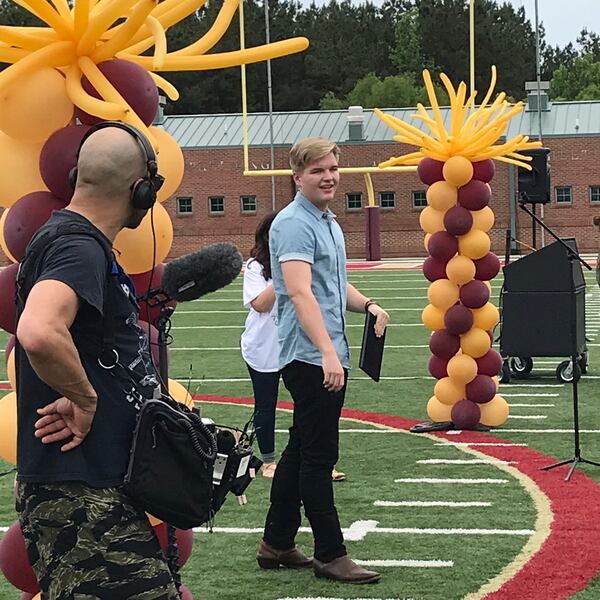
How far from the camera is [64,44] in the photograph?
4965 mm

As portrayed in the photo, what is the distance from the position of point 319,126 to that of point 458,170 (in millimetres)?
40311

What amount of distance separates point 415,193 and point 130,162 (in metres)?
45.5

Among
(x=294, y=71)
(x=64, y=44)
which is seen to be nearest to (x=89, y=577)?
(x=64, y=44)

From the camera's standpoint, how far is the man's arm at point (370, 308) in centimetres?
640

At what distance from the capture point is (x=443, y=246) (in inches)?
420

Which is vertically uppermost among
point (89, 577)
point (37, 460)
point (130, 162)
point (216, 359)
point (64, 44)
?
point (64, 44)

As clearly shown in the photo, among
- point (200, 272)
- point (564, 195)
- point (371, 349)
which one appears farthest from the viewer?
point (564, 195)

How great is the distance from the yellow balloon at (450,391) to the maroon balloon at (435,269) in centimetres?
87

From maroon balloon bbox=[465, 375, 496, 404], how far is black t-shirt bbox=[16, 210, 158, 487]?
700cm

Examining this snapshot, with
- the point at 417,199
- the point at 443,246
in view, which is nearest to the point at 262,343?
the point at 443,246

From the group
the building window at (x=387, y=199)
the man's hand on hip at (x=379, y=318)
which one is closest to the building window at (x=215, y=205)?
the building window at (x=387, y=199)

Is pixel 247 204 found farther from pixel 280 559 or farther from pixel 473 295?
pixel 280 559

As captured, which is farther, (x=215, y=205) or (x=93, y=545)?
(x=215, y=205)

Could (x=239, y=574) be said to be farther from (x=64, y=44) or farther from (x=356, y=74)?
(x=356, y=74)
